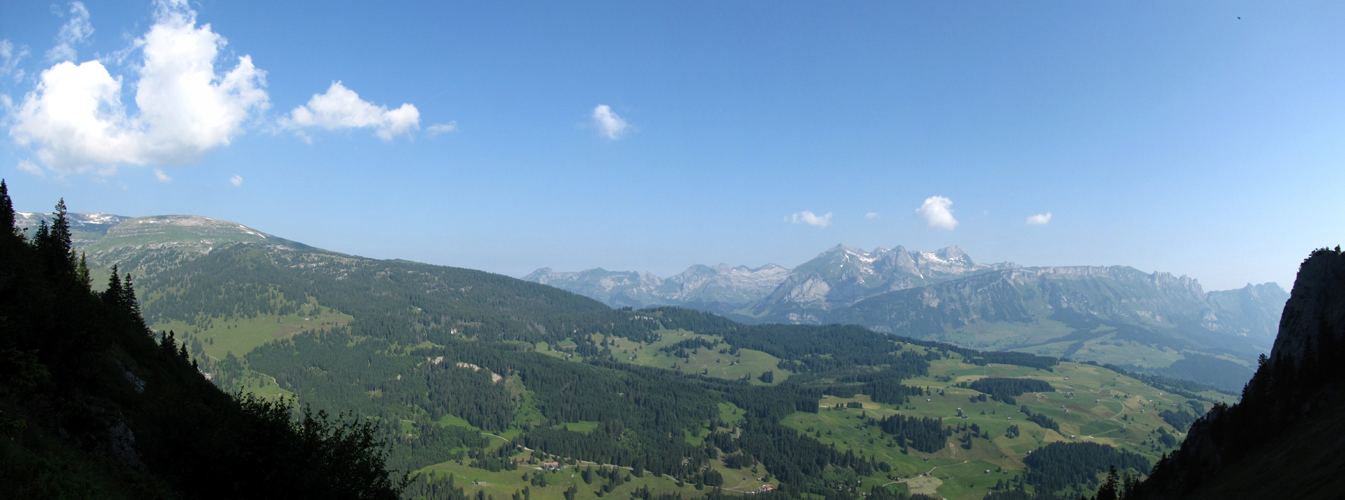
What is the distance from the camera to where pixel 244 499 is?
32094mm

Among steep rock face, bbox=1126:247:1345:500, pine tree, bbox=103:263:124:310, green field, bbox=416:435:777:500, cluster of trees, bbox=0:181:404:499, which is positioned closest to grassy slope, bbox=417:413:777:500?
green field, bbox=416:435:777:500

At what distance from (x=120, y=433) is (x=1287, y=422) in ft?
316

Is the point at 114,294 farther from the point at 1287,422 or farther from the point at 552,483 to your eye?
the point at 1287,422

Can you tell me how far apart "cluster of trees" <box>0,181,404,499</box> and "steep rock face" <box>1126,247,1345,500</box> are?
194ft

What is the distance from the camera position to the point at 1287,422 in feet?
183

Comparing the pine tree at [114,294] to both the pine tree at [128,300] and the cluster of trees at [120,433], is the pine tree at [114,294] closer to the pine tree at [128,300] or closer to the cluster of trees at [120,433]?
the pine tree at [128,300]

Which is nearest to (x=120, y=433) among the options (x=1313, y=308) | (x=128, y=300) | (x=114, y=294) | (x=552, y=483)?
(x=114, y=294)

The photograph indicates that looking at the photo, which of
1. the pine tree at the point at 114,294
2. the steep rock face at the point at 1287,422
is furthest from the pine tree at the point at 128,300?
the steep rock face at the point at 1287,422

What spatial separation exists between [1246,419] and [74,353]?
104131mm

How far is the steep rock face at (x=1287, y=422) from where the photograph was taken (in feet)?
136

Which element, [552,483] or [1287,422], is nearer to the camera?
[1287,422]

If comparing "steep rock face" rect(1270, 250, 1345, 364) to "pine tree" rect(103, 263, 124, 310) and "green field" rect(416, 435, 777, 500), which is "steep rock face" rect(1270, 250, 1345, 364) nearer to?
"pine tree" rect(103, 263, 124, 310)

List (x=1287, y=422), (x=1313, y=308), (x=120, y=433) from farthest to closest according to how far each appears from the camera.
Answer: (x=1313, y=308)
(x=1287, y=422)
(x=120, y=433)

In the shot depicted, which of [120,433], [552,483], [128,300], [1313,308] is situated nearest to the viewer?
[120,433]
